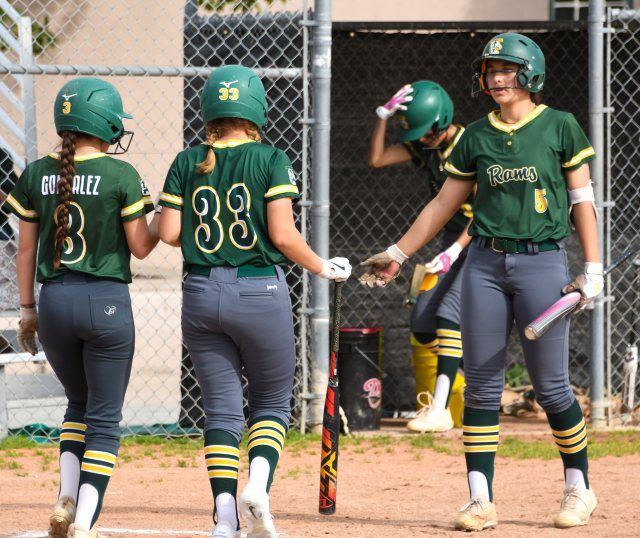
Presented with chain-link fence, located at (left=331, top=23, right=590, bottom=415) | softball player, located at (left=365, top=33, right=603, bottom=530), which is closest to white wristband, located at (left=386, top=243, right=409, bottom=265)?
softball player, located at (left=365, top=33, right=603, bottom=530)

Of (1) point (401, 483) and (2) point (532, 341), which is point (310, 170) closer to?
(1) point (401, 483)

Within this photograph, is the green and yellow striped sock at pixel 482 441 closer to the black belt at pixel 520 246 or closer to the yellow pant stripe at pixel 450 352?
the black belt at pixel 520 246

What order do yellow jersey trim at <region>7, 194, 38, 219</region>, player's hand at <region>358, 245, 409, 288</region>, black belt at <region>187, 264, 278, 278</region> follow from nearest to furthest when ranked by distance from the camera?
black belt at <region>187, 264, 278, 278</region> < yellow jersey trim at <region>7, 194, 38, 219</region> < player's hand at <region>358, 245, 409, 288</region>

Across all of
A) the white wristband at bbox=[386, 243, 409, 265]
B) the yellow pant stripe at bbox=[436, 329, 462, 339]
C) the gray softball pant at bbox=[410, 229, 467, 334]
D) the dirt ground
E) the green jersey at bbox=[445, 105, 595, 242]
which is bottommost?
the dirt ground

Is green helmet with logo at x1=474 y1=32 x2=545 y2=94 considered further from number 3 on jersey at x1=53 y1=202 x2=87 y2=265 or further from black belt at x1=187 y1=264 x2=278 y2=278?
number 3 on jersey at x1=53 y1=202 x2=87 y2=265

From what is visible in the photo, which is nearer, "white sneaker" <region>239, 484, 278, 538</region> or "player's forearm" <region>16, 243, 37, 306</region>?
"white sneaker" <region>239, 484, 278, 538</region>

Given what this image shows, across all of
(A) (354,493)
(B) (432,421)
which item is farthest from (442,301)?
(A) (354,493)

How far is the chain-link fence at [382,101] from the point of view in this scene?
787 centimetres

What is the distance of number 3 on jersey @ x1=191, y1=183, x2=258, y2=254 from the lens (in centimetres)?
416

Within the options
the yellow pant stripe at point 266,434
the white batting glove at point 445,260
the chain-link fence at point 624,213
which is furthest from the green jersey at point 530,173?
the chain-link fence at point 624,213

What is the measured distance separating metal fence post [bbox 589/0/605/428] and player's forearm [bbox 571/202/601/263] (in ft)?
7.79

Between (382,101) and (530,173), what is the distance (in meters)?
3.40

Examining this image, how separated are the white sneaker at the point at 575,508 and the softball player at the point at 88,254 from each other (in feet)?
6.36

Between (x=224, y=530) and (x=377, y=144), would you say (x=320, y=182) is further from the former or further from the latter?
(x=224, y=530)
